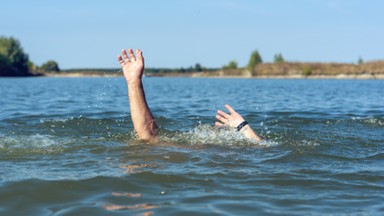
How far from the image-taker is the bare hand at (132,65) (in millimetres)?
7297

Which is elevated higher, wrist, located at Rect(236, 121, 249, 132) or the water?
wrist, located at Rect(236, 121, 249, 132)

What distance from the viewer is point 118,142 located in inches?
315

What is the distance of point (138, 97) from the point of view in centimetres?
720

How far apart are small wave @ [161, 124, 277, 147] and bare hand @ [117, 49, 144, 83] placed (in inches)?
43.2

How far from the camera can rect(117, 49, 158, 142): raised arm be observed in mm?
7195

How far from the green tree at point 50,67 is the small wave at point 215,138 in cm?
14693

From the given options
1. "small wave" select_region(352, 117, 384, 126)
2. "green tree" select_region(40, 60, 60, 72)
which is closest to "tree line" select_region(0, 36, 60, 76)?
"green tree" select_region(40, 60, 60, 72)

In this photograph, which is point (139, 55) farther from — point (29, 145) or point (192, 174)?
→ point (192, 174)

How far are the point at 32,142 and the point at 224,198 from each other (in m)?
4.01

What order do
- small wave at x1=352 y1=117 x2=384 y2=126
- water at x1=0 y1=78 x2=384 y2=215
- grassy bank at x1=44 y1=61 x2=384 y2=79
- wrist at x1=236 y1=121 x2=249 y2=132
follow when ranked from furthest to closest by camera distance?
1. grassy bank at x1=44 y1=61 x2=384 y2=79
2. small wave at x1=352 y1=117 x2=384 y2=126
3. wrist at x1=236 y1=121 x2=249 y2=132
4. water at x1=0 y1=78 x2=384 y2=215

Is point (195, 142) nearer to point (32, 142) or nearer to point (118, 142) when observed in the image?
point (118, 142)

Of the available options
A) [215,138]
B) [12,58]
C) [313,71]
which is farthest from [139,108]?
[12,58]

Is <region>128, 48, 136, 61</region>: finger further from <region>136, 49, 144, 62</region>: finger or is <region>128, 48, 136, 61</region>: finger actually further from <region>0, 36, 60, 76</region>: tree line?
<region>0, 36, 60, 76</region>: tree line

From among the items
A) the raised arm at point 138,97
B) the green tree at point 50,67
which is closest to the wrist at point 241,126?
the raised arm at point 138,97
